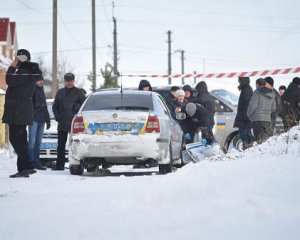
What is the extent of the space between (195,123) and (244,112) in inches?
41.4

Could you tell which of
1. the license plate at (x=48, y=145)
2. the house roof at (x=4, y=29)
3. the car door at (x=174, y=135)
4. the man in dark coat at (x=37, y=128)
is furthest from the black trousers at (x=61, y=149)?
the house roof at (x=4, y=29)

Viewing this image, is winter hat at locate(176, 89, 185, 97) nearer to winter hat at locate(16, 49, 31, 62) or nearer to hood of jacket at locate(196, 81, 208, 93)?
hood of jacket at locate(196, 81, 208, 93)

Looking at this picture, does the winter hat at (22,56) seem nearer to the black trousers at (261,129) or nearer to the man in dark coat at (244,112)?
the black trousers at (261,129)

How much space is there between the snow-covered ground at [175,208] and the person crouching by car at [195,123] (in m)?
5.22

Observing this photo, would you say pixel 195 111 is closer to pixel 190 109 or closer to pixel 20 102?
pixel 190 109

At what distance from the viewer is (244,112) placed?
13.8 meters

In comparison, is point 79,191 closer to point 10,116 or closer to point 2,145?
point 10,116

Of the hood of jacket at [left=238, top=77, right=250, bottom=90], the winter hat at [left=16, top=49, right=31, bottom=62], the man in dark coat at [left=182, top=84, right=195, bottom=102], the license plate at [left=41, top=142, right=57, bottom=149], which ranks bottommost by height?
the license plate at [left=41, top=142, right=57, bottom=149]

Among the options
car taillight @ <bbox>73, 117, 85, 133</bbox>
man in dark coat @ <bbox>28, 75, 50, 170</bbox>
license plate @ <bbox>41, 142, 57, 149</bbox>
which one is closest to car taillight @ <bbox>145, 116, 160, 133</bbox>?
car taillight @ <bbox>73, 117, 85, 133</bbox>

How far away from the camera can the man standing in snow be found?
13.1 m

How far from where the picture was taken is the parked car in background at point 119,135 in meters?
10.5

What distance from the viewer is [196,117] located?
1335cm

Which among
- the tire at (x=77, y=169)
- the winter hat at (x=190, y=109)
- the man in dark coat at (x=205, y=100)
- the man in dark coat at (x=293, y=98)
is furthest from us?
the man in dark coat at (x=293, y=98)

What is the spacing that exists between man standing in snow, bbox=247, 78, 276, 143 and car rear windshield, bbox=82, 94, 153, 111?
2664 mm
